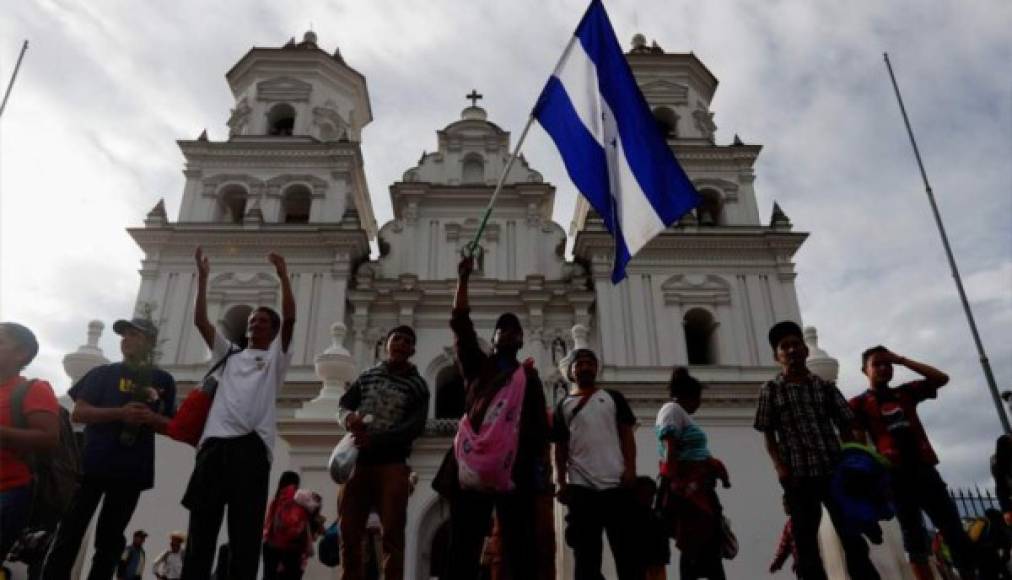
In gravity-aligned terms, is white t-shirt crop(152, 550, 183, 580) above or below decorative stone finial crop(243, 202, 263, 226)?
below

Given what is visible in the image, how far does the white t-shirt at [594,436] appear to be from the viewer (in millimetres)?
4148

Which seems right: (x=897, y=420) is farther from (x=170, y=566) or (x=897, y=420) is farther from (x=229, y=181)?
(x=229, y=181)

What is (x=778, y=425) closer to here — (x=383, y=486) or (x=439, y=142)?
(x=383, y=486)

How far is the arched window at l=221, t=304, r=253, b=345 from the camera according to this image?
722 inches

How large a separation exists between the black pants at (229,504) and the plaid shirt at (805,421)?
297 cm

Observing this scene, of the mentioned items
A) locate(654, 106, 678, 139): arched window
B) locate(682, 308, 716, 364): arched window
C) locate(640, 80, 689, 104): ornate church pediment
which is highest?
locate(640, 80, 689, 104): ornate church pediment

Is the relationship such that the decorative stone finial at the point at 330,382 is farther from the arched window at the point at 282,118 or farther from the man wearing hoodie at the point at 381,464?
the arched window at the point at 282,118

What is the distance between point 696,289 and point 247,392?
16.3 metres

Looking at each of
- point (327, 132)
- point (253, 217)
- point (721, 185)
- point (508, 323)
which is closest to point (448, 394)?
point (253, 217)

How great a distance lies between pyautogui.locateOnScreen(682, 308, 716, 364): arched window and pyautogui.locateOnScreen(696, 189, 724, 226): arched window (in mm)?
3033

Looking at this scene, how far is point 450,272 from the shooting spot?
19.5m

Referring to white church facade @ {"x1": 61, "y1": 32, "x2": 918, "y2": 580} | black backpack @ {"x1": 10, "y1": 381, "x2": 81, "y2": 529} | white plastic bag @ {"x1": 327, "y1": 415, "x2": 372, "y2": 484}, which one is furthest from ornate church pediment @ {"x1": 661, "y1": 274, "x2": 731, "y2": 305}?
black backpack @ {"x1": 10, "y1": 381, "x2": 81, "y2": 529}

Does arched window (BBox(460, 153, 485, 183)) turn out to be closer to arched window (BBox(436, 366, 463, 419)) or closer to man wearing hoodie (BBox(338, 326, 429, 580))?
arched window (BBox(436, 366, 463, 419))

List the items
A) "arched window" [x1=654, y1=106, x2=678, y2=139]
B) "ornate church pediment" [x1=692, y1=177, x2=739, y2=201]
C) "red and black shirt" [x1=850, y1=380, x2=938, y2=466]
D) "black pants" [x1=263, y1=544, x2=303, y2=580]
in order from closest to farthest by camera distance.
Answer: "red and black shirt" [x1=850, y1=380, x2=938, y2=466] → "black pants" [x1=263, y1=544, x2=303, y2=580] → "ornate church pediment" [x1=692, y1=177, x2=739, y2=201] → "arched window" [x1=654, y1=106, x2=678, y2=139]
